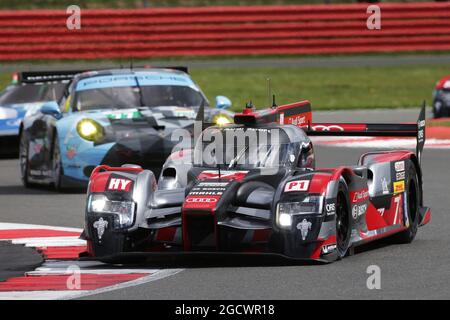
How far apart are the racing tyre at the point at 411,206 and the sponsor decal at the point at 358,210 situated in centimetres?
72

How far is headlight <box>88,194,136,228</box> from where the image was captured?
952 centimetres

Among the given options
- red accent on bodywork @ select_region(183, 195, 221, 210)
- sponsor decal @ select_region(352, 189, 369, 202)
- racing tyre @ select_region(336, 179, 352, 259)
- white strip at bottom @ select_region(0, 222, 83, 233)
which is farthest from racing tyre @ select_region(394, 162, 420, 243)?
white strip at bottom @ select_region(0, 222, 83, 233)

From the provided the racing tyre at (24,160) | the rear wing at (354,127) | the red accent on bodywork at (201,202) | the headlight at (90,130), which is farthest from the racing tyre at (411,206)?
the racing tyre at (24,160)

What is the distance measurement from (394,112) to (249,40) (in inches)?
261

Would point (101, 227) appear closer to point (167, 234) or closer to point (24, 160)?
point (167, 234)

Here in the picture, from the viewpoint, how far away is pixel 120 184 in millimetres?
9781

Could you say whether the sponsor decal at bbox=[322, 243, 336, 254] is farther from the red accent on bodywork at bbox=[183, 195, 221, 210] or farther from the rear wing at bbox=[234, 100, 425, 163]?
the rear wing at bbox=[234, 100, 425, 163]

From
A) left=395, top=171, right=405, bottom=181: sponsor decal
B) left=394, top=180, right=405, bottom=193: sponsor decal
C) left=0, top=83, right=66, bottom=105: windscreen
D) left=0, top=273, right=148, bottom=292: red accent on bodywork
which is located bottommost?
left=0, top=273, right=148, bottom=292: red accent on bodywork

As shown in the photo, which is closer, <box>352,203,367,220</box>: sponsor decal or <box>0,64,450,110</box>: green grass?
<box>352,203,367,220</box>: sponsor decal

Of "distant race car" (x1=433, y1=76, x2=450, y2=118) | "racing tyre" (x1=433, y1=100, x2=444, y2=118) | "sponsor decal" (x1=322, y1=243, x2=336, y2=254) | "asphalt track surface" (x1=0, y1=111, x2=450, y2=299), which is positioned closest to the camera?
"asphalt track surface" (x1=0, y1=111, x2=450, y2=299)

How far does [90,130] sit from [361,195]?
5.45 metres

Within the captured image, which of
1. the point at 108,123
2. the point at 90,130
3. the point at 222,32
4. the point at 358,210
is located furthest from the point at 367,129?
the point at 222,32

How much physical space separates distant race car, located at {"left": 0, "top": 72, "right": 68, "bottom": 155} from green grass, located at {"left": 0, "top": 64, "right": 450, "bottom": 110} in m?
7.55

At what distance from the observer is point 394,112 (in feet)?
83.9
